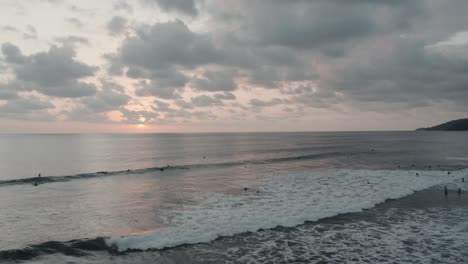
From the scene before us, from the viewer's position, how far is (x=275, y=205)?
32469 millimetres

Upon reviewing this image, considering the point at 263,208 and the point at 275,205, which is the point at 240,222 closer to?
the point at 263,208

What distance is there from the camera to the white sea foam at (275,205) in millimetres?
23281

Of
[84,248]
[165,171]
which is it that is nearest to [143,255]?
[84,248]

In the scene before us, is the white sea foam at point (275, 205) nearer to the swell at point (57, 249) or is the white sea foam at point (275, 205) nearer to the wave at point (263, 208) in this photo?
the wave at point (263, 208)

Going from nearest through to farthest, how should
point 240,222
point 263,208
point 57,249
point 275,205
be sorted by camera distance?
point 57,249 < point 240,222 < point 263,208 < point 275,205

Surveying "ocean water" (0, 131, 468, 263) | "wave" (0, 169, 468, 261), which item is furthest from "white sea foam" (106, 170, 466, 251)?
"ocean water" (0, 131, 468, 263)

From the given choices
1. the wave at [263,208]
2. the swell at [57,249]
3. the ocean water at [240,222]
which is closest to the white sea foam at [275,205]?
the wave at [263,208]

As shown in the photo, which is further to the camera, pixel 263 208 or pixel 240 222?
pixel 263 208

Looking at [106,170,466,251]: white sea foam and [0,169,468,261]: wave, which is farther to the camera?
[106,170,466,251]: white sea foam

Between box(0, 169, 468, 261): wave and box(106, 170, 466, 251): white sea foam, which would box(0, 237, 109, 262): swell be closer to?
box(0, 169, 468, 261): wave

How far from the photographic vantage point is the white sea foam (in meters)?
23.3

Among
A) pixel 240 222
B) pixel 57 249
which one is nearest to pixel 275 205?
pixel 240 222

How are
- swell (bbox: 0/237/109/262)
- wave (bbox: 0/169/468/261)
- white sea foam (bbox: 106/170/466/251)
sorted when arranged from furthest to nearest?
white sea foam (bbox: 106/170/466/251)
wave (bbox: 0/169/468/261)
swell (bbox: 0/237/109/262)

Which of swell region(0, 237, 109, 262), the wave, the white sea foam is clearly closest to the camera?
swell region(0, 237, 109, 262)
